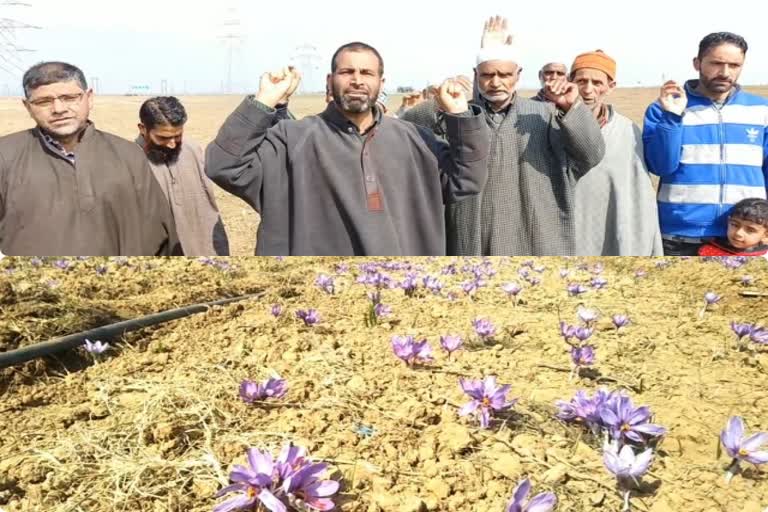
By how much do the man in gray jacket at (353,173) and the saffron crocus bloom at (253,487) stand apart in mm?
1267

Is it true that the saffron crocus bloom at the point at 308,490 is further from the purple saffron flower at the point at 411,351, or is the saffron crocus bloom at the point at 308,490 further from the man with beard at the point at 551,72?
the man with beard at the point at 551,72

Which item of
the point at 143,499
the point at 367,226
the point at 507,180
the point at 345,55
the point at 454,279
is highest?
the point at 345,55

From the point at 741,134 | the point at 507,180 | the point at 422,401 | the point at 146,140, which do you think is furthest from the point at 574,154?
the point at 146,140

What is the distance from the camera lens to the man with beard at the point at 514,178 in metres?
2.23

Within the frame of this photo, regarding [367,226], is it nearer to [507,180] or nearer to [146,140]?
[507,180]

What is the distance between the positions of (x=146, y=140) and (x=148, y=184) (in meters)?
0.61

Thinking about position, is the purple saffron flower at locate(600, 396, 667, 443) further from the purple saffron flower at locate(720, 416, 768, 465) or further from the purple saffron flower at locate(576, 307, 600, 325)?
the purple saffron flower at locate(576, 307, 600, 325)

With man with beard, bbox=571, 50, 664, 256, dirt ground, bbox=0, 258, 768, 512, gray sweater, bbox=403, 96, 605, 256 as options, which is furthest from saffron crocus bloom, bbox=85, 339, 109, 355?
man with beard, bbox=571, 50, 664, 256

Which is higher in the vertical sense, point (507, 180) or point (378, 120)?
point (378, 120)

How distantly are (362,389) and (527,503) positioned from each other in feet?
1.39

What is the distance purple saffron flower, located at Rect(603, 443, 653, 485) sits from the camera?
0.80m

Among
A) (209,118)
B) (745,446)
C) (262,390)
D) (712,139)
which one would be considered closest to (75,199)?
(262,390)

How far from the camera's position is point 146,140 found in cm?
257

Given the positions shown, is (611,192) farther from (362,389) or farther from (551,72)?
(362,389)
